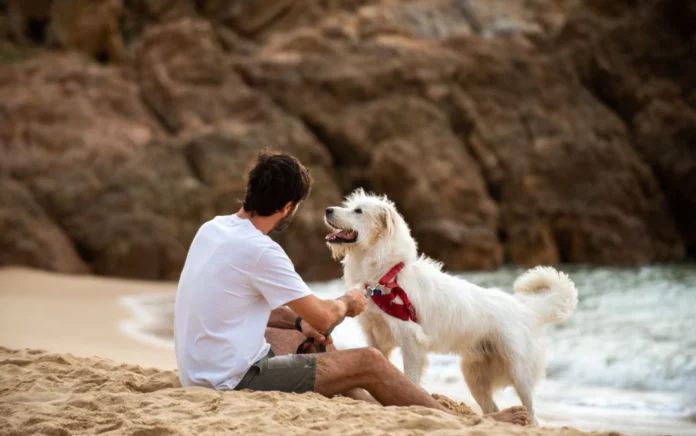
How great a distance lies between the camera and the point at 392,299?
537 centimetres

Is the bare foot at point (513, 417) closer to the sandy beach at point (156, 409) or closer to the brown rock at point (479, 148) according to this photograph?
the sandy beach at point (156, 409)

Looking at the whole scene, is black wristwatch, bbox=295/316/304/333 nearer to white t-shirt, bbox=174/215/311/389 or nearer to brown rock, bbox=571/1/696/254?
white t-shirt, bbox=174/215/311/389

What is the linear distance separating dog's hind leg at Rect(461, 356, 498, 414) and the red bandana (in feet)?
2.45

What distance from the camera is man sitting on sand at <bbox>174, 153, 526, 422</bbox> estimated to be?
13.9 ft

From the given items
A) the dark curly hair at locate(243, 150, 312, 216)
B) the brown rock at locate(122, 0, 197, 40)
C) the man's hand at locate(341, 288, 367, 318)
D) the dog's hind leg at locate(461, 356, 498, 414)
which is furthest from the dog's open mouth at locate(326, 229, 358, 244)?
the brown rock at locate(122, 0, 197, 40)

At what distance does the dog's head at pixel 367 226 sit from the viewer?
5.48 metres

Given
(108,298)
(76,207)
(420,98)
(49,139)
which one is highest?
(420,98)

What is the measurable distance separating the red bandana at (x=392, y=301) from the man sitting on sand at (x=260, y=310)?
2.42 feet

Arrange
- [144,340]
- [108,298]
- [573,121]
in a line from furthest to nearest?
[573,121] → [108,298] → [144,340]

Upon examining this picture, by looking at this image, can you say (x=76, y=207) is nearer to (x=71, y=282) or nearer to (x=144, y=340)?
(x=71, y=282)

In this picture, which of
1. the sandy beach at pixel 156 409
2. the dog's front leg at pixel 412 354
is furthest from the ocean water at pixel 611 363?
the dog's front leg at pixel 412 354

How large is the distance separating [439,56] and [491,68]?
5.94 ft

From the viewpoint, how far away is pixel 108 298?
14.0 metres

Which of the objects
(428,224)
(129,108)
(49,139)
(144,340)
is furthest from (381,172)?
(144,340)
